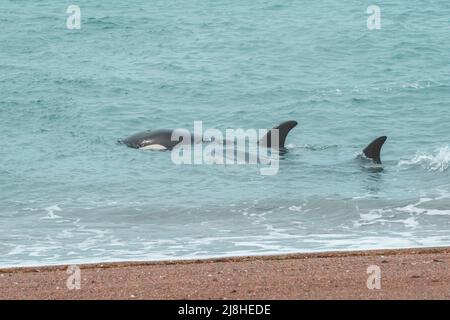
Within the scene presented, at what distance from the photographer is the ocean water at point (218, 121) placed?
16953 millimetres

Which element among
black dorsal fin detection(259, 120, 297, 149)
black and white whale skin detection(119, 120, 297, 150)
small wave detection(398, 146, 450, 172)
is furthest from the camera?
black dorsal fin detection(259, 120, 297, 149)

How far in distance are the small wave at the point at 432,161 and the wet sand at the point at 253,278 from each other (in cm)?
824

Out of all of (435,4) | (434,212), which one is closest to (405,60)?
(435,4)

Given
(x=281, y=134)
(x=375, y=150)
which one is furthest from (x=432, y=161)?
(x=281, y=134)

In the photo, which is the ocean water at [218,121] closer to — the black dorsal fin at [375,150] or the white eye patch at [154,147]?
the black dorsal fin at [375,150]

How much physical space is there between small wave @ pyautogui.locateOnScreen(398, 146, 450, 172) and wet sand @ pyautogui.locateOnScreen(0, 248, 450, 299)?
824 centimetres

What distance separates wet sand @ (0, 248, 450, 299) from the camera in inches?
463

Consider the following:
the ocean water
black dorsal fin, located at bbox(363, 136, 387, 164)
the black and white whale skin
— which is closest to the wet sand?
the ocean water

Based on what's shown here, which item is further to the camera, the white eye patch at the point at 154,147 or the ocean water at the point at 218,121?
the white eye patch at the point at 154,147

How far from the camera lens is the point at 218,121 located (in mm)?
28938

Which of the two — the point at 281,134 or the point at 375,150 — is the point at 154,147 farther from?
the point at 375,150

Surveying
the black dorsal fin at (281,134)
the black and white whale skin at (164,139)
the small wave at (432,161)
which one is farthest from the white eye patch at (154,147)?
the small wave at (432,161)

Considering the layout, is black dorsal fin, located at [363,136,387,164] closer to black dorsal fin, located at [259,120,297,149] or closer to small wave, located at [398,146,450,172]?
small wave, located at [398,146,450,172]

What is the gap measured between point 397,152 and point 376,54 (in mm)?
15054
